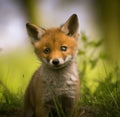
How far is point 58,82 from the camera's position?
6.58 meters

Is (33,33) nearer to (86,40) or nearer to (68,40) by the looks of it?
(68,40)

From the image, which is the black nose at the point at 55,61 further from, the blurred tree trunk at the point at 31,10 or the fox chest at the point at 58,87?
the blurred tree trunk at the point at 31,10

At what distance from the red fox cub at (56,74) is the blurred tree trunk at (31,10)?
32.4 feet

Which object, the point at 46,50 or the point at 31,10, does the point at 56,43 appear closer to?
the point at 46,50

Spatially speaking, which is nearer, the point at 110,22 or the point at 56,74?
the point at 56,74

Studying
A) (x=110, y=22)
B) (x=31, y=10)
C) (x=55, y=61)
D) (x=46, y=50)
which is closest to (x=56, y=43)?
(x=46, y=50)

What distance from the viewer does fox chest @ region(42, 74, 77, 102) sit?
257 inches

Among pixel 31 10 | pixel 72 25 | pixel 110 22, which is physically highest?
pixel 72 25

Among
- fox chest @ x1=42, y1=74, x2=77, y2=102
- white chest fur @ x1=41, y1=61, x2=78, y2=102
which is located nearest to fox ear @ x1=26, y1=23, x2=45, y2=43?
white chest fur @ x1=41, y1=61, x2=78, y2=102

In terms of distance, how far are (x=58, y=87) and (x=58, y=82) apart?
0.23 feet

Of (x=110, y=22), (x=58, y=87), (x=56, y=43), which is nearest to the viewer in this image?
(x=56, y=43)

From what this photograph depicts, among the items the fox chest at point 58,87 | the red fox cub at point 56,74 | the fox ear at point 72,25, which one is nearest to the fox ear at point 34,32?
the red fox cub at point 56,74

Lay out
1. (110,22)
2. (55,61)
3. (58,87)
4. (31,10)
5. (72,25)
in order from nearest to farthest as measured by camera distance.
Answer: (55,61) → (58,87) → (72,25) → (31,10) → (110,22)

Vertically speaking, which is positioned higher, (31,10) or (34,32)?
(34,32)
